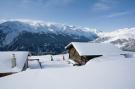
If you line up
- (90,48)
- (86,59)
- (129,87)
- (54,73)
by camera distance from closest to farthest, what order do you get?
(129,87)
(54,73)
(86,59)
(90,48)

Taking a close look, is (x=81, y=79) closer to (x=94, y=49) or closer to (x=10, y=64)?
(x=10, y=64)

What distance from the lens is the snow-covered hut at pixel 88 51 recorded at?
3531 cm

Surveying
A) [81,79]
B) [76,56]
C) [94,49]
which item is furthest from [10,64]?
[81,79]

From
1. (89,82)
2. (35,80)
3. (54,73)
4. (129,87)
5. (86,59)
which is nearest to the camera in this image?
(129,87)

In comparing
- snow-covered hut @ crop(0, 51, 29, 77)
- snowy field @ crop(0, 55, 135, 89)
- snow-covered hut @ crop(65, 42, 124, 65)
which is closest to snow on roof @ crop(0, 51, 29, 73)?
snow-covered hut @ crop(0, 51, 29, 77)

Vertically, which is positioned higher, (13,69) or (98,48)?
(98,48)

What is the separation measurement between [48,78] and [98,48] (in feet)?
101

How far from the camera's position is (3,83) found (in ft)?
28.3

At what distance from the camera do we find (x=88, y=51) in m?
36.3

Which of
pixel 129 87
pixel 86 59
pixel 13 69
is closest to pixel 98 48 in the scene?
pixel 86 59

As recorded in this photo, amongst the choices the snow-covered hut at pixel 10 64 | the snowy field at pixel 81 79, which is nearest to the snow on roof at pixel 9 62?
the snow-covered hut at pixel 10 64

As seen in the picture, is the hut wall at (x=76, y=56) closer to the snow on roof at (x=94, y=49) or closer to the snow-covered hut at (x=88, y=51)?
the snow-covered hut at (x=88, y=51)

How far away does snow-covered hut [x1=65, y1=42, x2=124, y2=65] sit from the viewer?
1390 inches

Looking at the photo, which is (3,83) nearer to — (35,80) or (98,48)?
(35,80)
